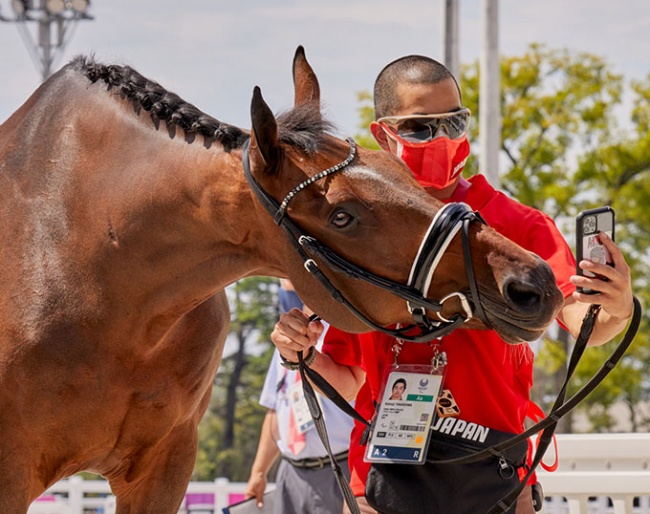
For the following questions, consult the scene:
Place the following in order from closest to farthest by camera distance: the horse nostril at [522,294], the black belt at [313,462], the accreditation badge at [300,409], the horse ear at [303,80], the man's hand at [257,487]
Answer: the horse nostril at [522,294] < the horse ear at [303,80] < the accreditation badge at [300,409] < the black belt at [313,462] < the man's hand at [257,487]

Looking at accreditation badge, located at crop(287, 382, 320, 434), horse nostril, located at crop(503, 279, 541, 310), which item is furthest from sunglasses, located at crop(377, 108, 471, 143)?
accreditation badge, located at crop(287, 382, 320, 434)

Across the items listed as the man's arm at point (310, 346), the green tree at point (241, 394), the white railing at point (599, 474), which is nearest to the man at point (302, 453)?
the white railing at point (599, 474)

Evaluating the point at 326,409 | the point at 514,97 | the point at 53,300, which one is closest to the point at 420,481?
the point at 53,300

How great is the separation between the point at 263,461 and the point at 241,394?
2423cm

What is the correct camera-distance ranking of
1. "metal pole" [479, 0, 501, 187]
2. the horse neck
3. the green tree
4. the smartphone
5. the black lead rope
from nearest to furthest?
1. the smartphone
2. the black lead rope
3. the horse neck
4. "metal pole" [479, 0, 501, 187]
5. the green tree

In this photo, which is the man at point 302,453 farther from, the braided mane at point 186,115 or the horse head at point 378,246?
the horse head at point 378,246

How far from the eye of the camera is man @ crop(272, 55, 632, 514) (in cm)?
323

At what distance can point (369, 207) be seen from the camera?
291 cm

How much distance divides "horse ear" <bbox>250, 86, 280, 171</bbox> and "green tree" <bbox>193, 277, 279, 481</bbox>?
76.5ft

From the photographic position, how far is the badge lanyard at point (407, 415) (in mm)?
3131

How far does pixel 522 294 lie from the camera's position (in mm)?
2680

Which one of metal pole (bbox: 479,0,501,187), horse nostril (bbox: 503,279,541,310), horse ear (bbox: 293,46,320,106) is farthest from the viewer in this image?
metal pole (bbox: 479,0,501,187)

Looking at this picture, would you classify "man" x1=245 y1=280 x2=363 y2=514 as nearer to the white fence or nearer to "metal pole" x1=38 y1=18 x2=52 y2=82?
the white fence

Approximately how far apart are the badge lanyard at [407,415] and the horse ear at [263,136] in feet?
2.61
